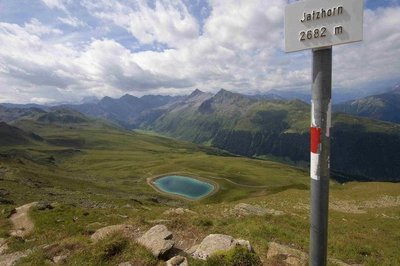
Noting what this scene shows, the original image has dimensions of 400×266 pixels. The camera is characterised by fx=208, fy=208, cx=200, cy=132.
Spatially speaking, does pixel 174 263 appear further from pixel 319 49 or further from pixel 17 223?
pixel 17 223

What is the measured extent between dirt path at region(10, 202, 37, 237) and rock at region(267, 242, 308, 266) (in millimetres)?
20184

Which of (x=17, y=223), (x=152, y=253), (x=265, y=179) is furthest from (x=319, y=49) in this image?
(x=265, y=179)

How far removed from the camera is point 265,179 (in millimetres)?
122875

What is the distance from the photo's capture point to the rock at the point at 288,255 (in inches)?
375

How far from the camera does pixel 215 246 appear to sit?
33.3 feet

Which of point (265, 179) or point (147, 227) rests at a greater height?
point (147, 227)

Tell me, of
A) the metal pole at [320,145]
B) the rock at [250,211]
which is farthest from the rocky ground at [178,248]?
the rock at [250,211]

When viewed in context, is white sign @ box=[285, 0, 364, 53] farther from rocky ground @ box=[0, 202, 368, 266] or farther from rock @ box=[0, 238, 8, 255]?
rock @ box=[0, 238, 8, 255]

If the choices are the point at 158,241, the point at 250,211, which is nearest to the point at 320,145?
the point at 158,241

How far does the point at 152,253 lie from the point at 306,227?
1519 centimetres

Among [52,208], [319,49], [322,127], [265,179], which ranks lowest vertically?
[265,179]

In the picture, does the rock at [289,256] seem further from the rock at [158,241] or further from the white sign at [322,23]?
the white sign at [322,23]

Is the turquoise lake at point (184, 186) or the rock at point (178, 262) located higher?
the rock at point (178, 262)

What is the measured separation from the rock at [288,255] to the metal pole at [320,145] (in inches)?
155
